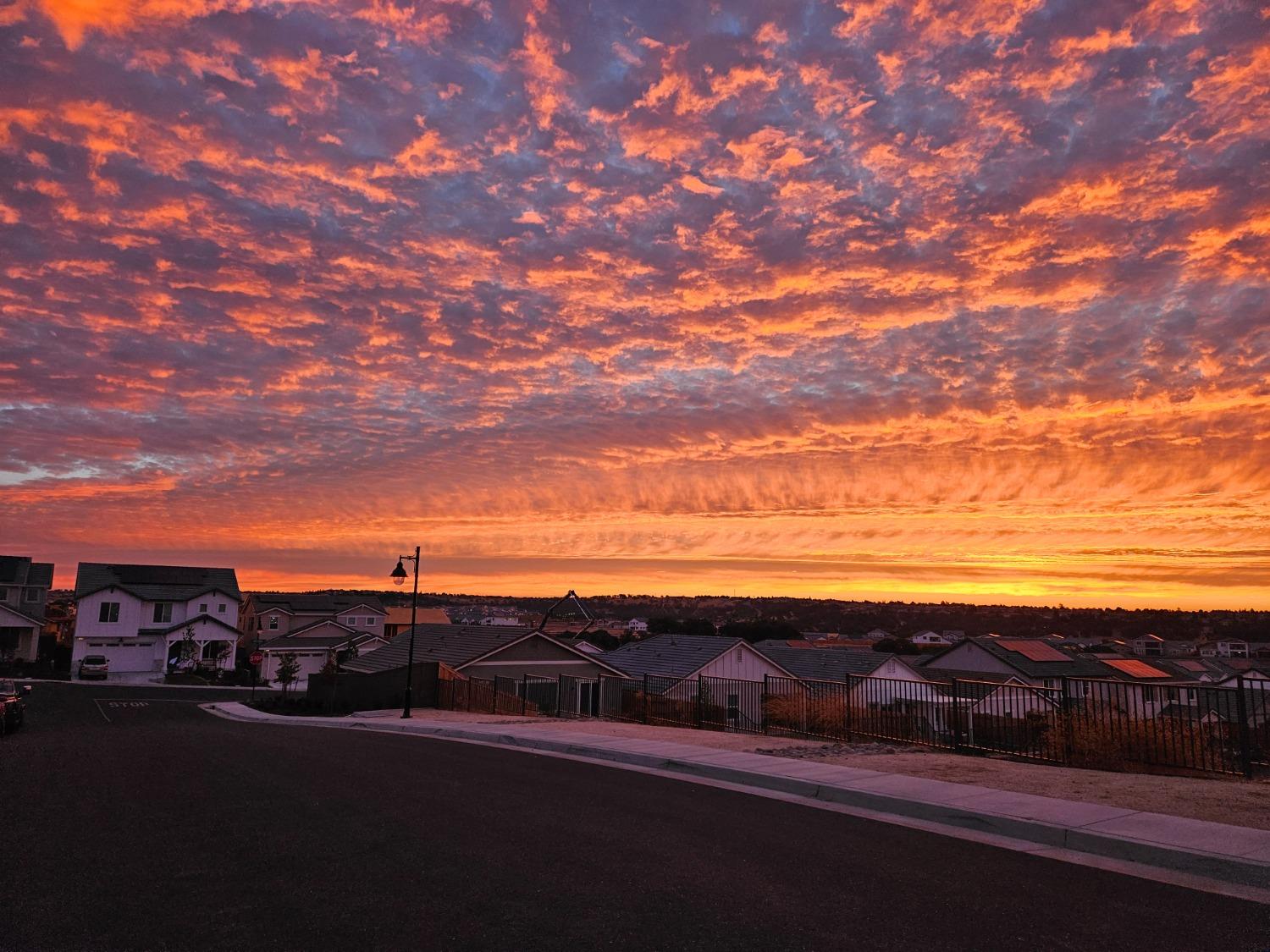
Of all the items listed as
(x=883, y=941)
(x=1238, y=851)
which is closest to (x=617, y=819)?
(x=883, y=941)

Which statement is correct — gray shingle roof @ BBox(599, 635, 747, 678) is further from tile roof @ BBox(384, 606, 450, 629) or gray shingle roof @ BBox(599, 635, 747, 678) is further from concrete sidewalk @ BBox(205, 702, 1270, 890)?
tile roof @ BBox(384, 606, 450, 629)

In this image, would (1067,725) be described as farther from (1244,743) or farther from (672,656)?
(672,656)

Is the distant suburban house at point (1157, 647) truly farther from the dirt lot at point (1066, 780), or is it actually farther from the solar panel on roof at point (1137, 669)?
the dirt lot at point (1066, 780)

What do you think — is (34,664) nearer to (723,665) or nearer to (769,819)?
(723,665)

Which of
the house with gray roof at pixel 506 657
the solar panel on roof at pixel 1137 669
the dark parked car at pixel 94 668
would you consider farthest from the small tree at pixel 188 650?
the solar panel on roof at pixel 1137 669

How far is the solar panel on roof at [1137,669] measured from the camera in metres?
51.7

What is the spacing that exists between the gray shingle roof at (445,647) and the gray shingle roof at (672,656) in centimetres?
671

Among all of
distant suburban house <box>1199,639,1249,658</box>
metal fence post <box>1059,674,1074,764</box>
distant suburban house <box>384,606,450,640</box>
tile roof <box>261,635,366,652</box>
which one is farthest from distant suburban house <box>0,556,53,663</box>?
distant suburban house <box>1199,639,1249,658</box>

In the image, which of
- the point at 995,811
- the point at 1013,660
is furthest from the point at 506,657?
the point at 995,811

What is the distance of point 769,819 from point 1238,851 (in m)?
4.65

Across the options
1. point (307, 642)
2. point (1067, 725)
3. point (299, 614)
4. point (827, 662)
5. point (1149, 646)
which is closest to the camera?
point (1067, 725)

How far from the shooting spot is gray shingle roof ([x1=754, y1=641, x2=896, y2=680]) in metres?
46.2

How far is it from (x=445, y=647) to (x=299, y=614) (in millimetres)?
61488

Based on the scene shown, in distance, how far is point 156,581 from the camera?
3066 inches
